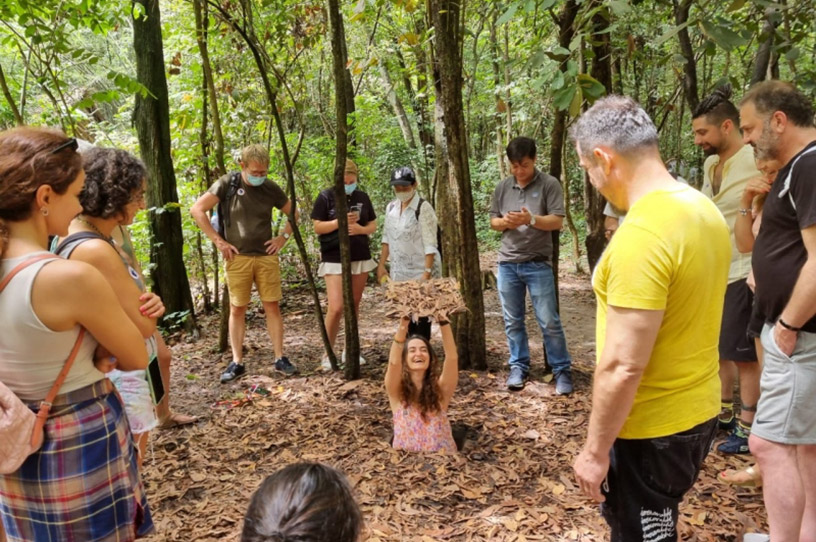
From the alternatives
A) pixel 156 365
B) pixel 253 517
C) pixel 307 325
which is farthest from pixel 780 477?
pixel 307 325

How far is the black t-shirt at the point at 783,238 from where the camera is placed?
210 centimetres

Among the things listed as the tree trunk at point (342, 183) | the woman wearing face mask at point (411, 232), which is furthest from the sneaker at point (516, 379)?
the tree trunk at point (342, 183)

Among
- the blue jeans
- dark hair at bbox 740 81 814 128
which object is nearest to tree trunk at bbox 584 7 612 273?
the blue jeans

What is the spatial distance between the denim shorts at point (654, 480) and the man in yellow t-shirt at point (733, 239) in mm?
1957

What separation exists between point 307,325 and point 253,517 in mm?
6345

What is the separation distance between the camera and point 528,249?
462cm

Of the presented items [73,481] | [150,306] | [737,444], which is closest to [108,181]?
[150,306]

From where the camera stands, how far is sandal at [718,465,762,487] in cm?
307

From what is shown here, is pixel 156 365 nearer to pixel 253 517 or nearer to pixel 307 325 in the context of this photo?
pixel 253 517

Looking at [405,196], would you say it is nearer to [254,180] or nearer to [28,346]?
[254,180]

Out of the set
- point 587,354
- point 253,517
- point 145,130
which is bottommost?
point 587,354

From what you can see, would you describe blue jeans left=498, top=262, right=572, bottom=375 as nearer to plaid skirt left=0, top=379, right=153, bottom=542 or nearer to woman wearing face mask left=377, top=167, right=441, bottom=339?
woman wearing face mask left=377, top=167, right=441, bottom=339

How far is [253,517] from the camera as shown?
1.12m

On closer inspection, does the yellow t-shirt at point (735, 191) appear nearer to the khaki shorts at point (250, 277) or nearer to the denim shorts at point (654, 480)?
the denim shorts at point (654, 480)
